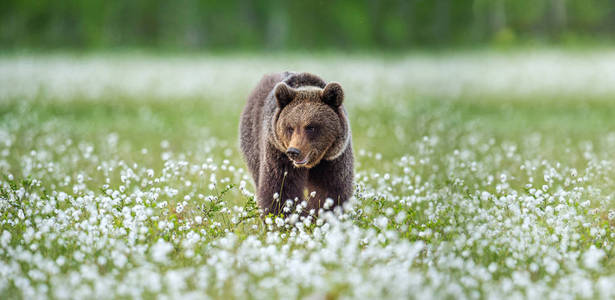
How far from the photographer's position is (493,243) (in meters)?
5.05

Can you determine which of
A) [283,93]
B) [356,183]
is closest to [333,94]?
[283,93]

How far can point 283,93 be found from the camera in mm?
5750

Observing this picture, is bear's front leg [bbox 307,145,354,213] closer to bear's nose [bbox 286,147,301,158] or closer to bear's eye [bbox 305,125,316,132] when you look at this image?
bear's eye [bbox 305,125,316,132]

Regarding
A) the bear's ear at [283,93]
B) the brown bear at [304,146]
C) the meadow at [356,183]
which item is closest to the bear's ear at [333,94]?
the brown bear at [304,146]

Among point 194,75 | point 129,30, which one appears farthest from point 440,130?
point 129,30

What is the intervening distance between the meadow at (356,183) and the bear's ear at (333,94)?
103 cm

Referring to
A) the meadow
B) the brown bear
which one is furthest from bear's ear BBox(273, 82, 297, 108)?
the meadow

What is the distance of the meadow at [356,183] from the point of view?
166 inches

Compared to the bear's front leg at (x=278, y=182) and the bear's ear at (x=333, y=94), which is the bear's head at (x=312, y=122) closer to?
the bear's ear at (x=333, y=94)

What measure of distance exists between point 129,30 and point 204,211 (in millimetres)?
27253

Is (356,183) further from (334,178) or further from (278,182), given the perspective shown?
(278,182)

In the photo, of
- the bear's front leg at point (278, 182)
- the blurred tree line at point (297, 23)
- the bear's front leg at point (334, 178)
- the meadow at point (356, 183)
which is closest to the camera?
the meadow at point (356, 183)

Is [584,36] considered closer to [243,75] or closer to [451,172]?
[243,75]

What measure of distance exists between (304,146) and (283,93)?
25.5 inches
